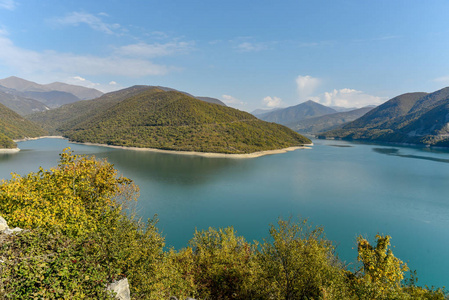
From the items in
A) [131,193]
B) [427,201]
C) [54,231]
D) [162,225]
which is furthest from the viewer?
[427,201]

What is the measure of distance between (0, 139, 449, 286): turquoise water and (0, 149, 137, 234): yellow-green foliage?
18.2m

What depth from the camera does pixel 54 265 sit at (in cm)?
1007

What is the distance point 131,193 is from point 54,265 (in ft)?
68.7

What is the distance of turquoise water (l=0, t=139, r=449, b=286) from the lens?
130 feet

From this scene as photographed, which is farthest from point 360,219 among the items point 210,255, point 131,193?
point 131,193

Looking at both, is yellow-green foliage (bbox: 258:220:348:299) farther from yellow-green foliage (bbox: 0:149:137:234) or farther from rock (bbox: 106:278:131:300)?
yellow-green foliage (bbox: 0:149:137:234)

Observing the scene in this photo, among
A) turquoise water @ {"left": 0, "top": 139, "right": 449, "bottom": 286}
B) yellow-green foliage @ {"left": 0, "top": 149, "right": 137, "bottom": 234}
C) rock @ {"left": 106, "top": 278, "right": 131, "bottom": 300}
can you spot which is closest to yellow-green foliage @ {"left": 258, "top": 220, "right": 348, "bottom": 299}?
rock @ {"left": 106, "top": 278, "right": 131, "bottom": 300}

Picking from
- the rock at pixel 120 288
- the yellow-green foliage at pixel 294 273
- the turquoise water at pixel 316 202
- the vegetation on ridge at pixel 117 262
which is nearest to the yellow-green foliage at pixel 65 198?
the vegetation on ridge at pixel 117 262

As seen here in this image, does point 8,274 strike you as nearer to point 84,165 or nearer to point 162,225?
point 84,165

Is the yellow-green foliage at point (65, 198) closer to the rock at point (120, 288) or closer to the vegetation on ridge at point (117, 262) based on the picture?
the vegetation on ridge at point (117, 262)

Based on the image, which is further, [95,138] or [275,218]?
[95,138]

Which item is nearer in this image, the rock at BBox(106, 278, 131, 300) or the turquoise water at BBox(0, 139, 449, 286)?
the rock at BBox(106, 278, 131, 300)

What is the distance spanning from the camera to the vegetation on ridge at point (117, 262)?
1002 centimetres

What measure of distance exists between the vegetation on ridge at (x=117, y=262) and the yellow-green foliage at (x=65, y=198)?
9cm
